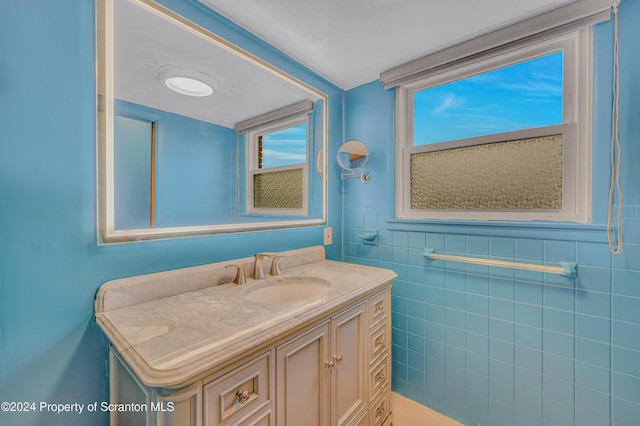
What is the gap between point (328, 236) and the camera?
193cm

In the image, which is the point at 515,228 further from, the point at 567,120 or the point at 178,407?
the point at 178,407

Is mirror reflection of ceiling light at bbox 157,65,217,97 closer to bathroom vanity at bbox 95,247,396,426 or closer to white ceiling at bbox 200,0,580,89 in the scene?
white ceiling at bbox 200,0,580,89

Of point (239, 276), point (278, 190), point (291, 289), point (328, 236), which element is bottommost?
point (291, 289)

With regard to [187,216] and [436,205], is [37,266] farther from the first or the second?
[436,205]

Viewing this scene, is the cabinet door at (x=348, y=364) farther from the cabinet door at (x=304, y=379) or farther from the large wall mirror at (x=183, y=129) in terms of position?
the large wall mirror at (x=183, y=129)

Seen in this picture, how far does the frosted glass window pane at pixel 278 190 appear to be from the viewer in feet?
5.05

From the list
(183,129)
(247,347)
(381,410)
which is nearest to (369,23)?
(183,129)

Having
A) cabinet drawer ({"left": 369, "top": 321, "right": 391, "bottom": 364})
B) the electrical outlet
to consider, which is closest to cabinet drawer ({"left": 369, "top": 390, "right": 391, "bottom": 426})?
cabinet drawer ({"left": 369, "top": 321, "right": 391, "bottom": 364})

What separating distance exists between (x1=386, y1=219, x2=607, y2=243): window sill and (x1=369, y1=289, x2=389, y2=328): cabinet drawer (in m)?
0.50

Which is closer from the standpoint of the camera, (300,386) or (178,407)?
(178,407)

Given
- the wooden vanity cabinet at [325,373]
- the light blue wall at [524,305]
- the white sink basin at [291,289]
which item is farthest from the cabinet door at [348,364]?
the light blue wall at [524,305]

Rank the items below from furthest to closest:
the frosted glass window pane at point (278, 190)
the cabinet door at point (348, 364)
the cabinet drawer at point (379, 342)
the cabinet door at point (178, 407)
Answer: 1. the frosted glass window pane at point (278, 190)
2. the cabinet drawer at point (379, 342)
3. the cabinet door at point (348, 364)
4. the cabinet door at point (178, 407)

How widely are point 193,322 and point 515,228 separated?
154cm

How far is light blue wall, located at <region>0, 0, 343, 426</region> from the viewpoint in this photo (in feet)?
2.55
